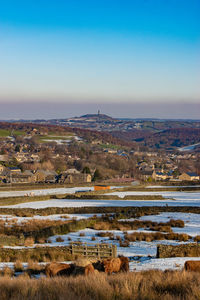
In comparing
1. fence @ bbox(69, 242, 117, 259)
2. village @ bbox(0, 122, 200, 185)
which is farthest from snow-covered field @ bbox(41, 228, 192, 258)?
village @ bbox(0, 122, 200, 185)

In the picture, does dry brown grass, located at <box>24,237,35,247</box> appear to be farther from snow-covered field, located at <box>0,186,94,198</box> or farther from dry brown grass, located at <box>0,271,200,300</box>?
snow-covered field, located at <box>0,186,94,198</box>

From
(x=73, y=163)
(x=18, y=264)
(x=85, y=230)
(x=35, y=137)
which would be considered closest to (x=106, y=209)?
(x=85, y=230)

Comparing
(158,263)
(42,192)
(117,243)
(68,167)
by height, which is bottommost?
(68,167)

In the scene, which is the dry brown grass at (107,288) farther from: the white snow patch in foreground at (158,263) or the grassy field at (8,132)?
the grassy field at (8,132)

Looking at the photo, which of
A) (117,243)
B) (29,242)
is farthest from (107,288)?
(29,242)

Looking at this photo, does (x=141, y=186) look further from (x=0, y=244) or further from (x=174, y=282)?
(x=174, y=282)

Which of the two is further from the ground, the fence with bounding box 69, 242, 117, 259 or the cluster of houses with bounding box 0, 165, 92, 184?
the fence with bounding box 69, 242, 117, 259

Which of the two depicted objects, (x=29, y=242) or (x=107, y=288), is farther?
(x=29, y=242)

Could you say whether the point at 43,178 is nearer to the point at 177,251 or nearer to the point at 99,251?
the point at 177,251
